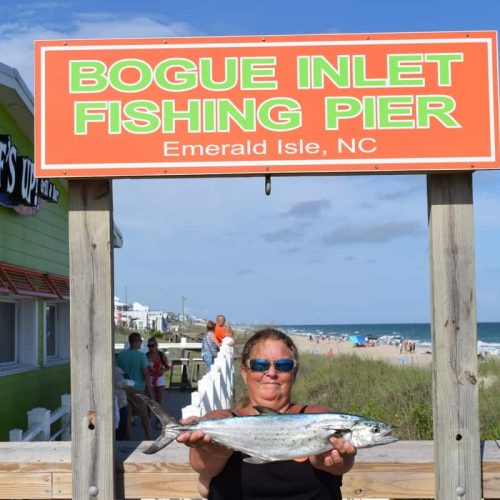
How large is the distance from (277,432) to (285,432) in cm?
3

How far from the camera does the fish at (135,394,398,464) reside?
255 centimetres

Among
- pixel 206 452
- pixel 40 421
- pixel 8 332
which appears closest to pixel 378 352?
pixel 8 332

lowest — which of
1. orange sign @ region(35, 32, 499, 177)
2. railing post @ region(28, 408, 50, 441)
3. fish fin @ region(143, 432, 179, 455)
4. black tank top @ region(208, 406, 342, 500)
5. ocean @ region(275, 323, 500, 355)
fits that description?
ocean @ region(275, 323, 500, 355)

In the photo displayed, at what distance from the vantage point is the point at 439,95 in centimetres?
354

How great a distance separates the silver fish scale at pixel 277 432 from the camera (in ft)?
8.39

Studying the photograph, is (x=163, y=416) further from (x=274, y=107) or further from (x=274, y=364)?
(x=274, y=107)

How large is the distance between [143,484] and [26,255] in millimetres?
7265

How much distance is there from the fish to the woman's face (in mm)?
147

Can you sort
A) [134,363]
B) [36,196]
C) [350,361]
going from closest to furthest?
[36,196]
[134,363]
[350,361]

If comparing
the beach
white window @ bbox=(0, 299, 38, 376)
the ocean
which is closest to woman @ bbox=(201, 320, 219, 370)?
white window @ bbox=(0, 299, 38, 376)

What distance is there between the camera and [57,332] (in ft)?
41.8

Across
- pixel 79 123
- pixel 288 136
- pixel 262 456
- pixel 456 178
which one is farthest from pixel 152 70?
pixel 262 456

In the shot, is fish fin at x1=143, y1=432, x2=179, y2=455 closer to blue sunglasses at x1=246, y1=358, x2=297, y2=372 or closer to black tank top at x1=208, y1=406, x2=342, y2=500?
black tank top at x1=208, y1=406, x2=342, y2=500

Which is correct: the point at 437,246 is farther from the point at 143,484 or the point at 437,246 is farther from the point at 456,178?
the point at 143,484
